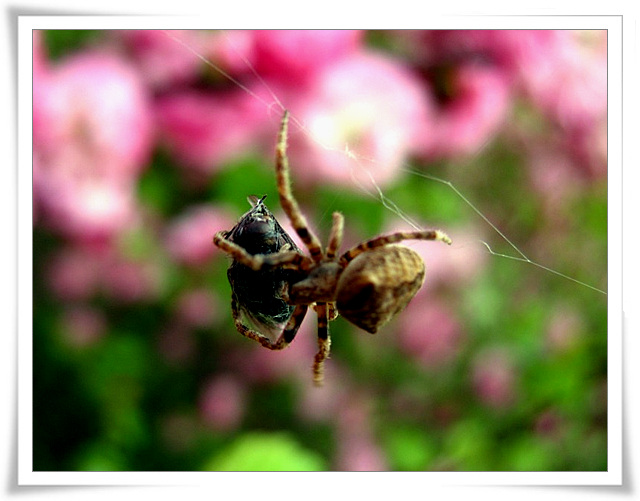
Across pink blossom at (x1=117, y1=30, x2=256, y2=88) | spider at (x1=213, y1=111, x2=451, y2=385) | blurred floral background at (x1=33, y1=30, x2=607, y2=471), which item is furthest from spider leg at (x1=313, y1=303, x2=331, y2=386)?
pink blossom at (x1=117, y1=30, x2=256, y2=88)

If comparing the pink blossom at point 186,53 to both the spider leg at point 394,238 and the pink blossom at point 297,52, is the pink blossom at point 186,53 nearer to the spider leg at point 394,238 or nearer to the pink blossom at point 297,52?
the pink blossom at point 297,52

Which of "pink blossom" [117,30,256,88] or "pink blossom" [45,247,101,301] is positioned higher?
"pink blossom" [117,30,256,88]

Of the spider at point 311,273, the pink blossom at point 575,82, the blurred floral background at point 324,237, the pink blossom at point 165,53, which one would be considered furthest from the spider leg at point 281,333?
the pink blossom at point 575,82

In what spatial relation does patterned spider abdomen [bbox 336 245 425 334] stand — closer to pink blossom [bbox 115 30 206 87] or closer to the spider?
the spider

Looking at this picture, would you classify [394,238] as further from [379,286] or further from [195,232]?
[195,232]

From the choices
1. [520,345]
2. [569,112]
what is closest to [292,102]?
[569,112]

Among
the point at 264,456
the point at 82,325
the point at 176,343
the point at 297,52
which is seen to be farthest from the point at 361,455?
the point at 297,52
